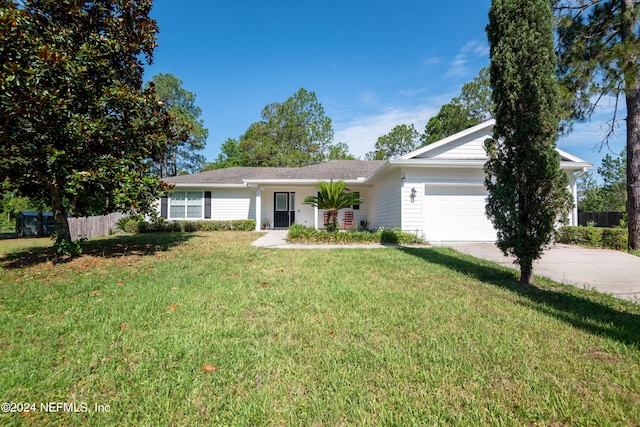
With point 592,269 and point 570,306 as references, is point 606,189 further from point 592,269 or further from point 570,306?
point 570,306

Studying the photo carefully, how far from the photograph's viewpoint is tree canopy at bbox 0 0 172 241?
5.45 meters

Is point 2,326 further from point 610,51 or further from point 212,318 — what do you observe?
point 610,51

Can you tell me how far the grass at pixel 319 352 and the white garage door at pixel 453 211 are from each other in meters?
6.20

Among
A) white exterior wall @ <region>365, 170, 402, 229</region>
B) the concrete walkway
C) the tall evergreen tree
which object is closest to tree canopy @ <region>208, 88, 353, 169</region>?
white exterior wall @ <region>365, 170, 402, 229</region>

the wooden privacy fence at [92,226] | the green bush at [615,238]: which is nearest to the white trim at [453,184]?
the green bush at [615,238]

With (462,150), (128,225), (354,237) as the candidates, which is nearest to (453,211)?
(462,150)

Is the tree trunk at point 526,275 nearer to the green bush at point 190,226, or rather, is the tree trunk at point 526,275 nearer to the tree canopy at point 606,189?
the green bush at point 190,226

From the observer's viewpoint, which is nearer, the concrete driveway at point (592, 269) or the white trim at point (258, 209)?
the concrete driveway at point (592, 269)

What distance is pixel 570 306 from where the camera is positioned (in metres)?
3.68

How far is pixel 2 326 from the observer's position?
2.99 m

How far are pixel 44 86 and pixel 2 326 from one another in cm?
505

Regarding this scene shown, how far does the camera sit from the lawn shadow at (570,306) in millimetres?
2918

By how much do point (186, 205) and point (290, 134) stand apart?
1811 centimetres

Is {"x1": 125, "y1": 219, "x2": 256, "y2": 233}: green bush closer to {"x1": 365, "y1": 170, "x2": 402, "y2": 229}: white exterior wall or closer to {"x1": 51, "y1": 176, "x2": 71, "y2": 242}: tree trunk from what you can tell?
{"x1": 365, "y1": 170, "x2": 402, "y2": 229}: white exterior wall
